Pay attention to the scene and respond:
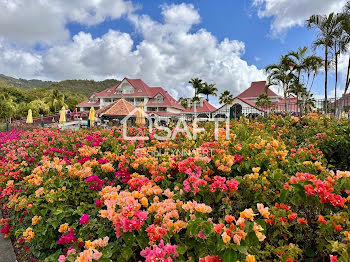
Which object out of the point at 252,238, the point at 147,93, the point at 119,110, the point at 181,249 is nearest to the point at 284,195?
the point at 252,238

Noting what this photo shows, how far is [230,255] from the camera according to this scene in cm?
107

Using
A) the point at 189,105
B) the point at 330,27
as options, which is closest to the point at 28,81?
the point at 189,105

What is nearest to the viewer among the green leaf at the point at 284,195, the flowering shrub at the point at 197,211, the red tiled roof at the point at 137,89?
the flowering shrub at the point at 197,211

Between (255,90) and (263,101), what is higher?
(255,90)

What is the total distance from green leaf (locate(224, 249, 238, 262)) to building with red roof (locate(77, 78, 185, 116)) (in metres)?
37.6

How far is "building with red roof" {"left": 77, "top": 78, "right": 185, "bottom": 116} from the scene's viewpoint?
4023cm

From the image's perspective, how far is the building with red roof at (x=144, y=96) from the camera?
132 ft

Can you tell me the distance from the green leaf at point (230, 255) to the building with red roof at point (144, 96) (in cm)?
3757

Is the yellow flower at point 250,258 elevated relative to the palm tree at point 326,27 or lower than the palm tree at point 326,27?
lower

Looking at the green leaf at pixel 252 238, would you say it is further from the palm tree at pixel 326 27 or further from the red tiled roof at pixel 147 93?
the red tiled roof at pixel 147 93

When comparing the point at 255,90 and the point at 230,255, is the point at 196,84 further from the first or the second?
the point at 230,255

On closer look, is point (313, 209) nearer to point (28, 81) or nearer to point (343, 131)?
point (343, 131)

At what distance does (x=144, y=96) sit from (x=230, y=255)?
41.6m

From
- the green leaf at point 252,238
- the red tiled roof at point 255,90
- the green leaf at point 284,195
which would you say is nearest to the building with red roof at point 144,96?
the red tiled roof at point 255,90
